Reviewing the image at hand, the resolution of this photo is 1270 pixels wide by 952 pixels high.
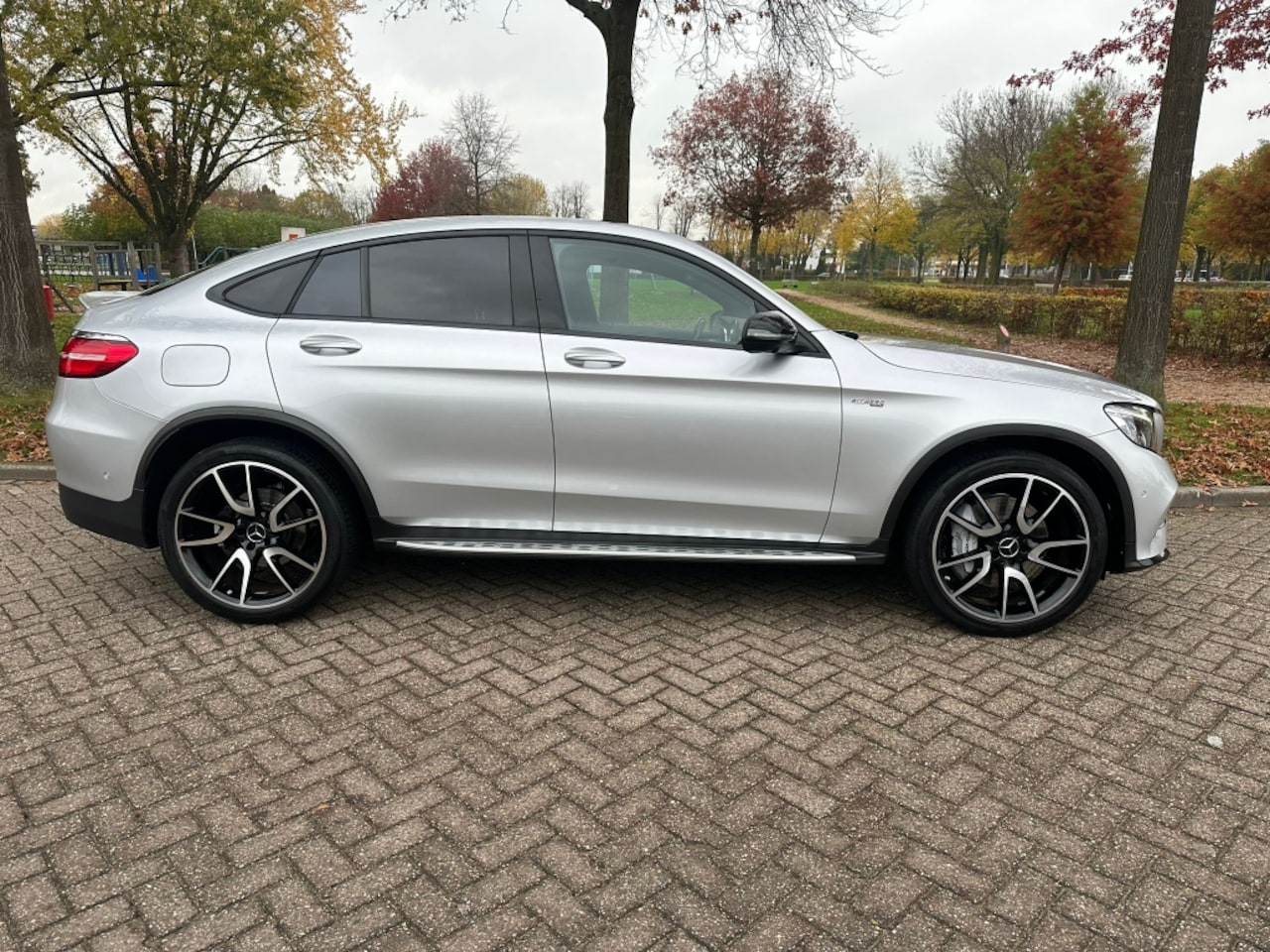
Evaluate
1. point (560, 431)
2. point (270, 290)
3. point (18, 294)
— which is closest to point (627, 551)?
point (560, 431)

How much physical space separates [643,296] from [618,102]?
5623 mm

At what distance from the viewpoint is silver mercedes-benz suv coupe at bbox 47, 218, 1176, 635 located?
11.9 feet

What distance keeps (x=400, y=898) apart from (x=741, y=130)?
105 feet

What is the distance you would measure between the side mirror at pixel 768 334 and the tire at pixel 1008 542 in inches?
36.6

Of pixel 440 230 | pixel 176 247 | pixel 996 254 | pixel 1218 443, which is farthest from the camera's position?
pixel 996 254

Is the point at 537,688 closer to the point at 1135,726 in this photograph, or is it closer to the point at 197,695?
the point at 197,695

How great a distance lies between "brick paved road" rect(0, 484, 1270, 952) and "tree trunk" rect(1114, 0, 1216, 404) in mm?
4129

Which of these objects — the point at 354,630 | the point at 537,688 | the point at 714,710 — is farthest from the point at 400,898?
the point at 354,630

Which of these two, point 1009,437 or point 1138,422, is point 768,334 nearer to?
point 1009,437

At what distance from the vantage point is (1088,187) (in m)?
23.9

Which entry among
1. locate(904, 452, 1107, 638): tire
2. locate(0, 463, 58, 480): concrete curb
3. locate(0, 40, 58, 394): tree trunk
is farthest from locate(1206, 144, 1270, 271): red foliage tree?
locate(0, 463, 58, 480): concrete curb

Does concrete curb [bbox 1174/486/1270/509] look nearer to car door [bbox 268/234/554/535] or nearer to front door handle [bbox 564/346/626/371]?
front door handle [bbox 564/346/626/371]

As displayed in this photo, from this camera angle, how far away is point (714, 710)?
10.3 feet

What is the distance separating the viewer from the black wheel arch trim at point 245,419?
3615 millimetres
